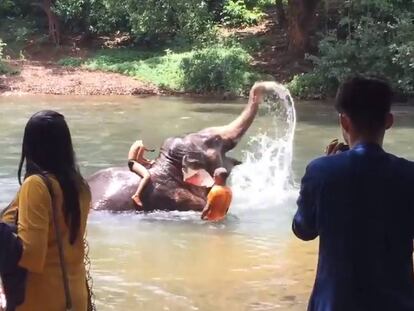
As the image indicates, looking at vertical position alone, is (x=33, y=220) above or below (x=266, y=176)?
above

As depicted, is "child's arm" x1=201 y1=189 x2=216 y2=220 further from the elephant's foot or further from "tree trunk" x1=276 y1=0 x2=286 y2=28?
"tree trunk" x1=276 y1=0 x2=286 y2=28

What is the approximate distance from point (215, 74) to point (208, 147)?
15.1 meters

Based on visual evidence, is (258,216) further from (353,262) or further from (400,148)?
(353,262)

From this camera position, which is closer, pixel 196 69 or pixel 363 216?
pixel 363 216

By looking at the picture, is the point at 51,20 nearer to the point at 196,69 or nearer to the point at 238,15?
the point at 238,15

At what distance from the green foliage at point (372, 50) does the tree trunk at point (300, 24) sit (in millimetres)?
1815

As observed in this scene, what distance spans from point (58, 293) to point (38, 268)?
0.51 feet

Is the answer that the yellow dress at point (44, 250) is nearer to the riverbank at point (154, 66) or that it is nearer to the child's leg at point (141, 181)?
the child's leg at point (141, 181)

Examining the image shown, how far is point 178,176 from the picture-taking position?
9.56 metres

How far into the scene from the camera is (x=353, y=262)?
2.85 meters

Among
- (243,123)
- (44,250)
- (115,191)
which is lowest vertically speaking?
(115,191)

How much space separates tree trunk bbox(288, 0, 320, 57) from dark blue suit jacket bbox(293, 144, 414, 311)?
77.9ft

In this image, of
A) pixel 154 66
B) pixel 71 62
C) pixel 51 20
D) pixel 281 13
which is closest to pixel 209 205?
pixel 154 66

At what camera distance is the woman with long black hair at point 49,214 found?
3.11m
